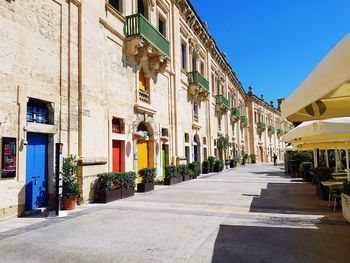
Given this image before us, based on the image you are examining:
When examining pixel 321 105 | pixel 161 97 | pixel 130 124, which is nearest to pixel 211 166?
pixel 161 97

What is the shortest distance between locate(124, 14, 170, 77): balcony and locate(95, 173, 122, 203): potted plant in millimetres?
5673

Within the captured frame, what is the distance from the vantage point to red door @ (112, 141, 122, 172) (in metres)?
11.9

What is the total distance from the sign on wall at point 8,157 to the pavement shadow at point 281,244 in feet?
16.6

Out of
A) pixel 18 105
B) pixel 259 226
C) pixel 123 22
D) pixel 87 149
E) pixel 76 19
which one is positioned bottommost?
pixel 259 226

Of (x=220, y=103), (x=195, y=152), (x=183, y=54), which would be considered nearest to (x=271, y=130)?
(x=220, y=103)

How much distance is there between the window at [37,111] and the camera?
26.3 ft

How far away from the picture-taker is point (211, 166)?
23.9 meters

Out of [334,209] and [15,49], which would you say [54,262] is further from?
[334,209]

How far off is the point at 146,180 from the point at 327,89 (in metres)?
10.5

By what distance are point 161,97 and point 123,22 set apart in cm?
484

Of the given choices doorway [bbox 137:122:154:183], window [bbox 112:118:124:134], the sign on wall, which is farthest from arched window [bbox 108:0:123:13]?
the sign on wall

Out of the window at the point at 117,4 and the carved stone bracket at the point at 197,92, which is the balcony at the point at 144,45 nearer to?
the window at the point at 117,4

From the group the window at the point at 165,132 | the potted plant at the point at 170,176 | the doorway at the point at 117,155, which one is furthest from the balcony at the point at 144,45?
the potted plant at the point at 170,176

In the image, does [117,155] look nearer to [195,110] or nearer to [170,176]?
[170,176]
